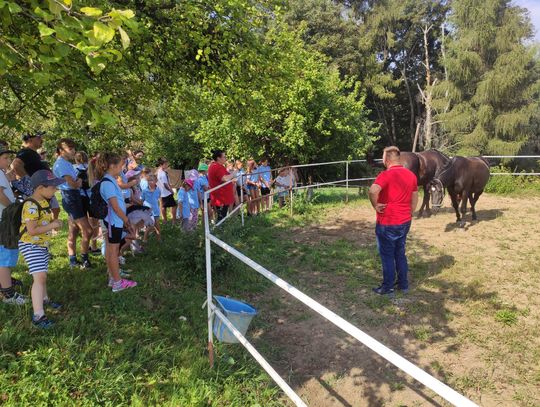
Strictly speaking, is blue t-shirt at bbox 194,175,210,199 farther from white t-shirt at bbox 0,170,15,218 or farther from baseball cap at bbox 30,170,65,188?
baseball cap at bbox 30,170,65,188

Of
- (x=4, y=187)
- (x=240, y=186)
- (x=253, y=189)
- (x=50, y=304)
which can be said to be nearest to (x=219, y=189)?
(x=240, y=186)

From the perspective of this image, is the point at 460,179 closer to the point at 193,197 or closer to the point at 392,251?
the point at 392,251

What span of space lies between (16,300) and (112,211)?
4.17 feet

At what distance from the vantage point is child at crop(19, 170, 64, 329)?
3.30 meters

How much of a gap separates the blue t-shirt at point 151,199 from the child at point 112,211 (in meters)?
2.61

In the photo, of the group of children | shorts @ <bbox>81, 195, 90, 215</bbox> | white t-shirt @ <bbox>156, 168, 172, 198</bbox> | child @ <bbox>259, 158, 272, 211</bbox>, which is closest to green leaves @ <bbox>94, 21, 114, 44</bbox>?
the group of children

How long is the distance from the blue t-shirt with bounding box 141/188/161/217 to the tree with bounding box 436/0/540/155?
22485 mm

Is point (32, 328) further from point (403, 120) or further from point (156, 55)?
point (403, 120)

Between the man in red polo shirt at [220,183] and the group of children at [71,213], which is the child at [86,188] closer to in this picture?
the group of children at [71,213]

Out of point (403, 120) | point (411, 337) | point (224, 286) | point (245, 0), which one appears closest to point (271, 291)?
point (224, 286)

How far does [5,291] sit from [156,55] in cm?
364

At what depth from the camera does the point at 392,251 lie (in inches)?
191

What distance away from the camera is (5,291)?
146 inches

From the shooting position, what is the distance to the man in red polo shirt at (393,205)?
15.3 ft
